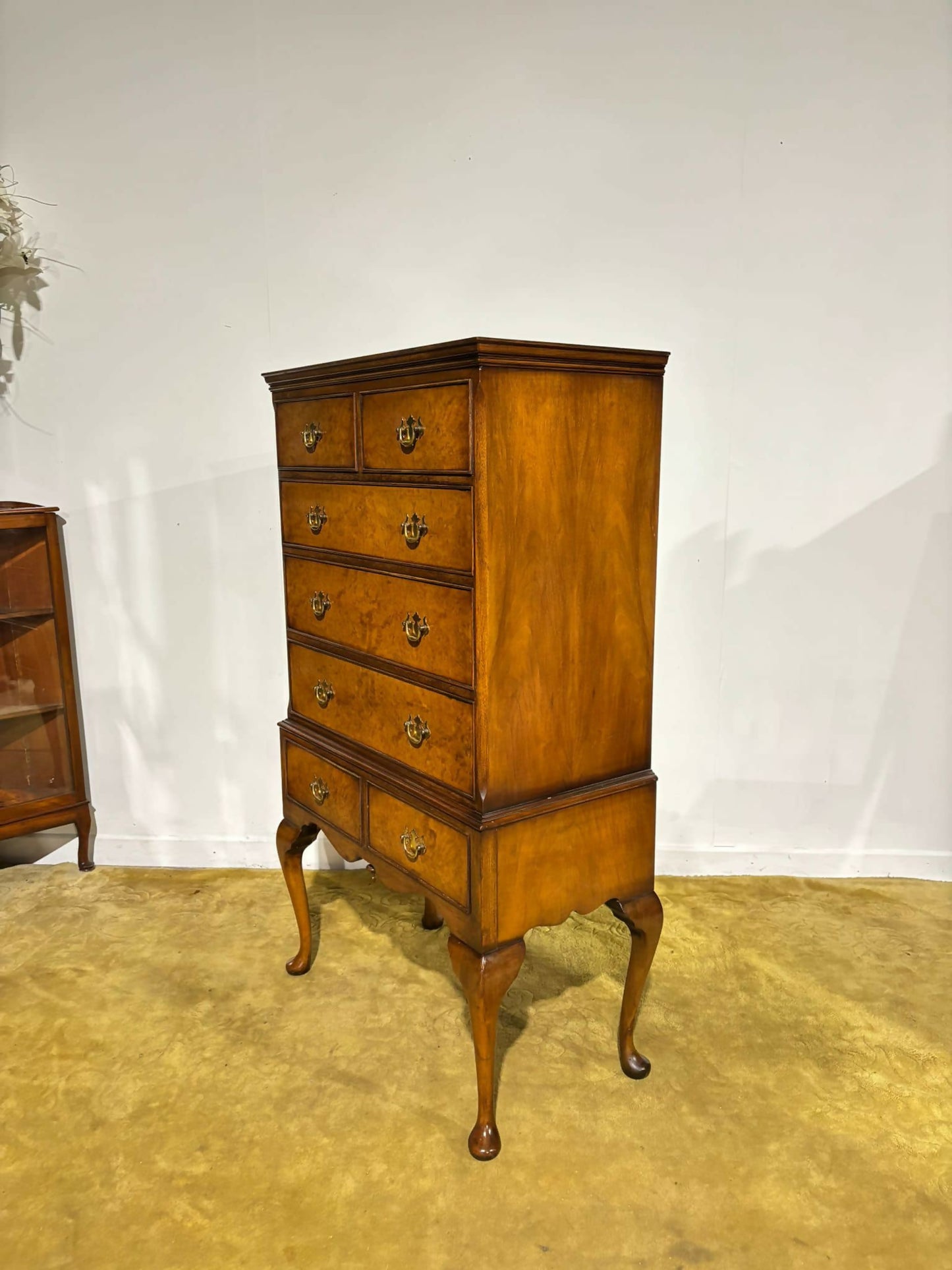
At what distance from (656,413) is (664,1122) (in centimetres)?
149

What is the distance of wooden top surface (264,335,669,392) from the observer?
1556mm

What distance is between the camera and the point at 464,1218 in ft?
5.52

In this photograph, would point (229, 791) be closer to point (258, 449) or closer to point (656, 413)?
point (258, 449)

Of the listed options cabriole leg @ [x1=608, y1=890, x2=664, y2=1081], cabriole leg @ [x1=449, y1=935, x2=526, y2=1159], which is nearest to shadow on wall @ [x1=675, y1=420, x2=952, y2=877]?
cabriole leg @ [x1=608, y1=890, x2=664, y2=1081]

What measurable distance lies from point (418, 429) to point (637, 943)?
1.22 m

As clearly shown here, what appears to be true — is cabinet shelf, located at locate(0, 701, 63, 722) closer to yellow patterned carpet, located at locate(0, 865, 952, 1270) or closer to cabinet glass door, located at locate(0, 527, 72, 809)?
cabinet glass door, located at locate(0, 527, 72, 809)

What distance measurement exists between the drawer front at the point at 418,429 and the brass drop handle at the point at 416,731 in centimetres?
51

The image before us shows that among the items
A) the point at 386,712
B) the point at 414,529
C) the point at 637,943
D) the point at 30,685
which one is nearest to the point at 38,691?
the point at 30,685

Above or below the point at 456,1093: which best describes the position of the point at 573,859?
above

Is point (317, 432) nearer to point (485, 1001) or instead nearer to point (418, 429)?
point (418, 429)

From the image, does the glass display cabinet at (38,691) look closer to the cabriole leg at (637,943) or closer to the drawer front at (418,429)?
the drawer front at (418,429)

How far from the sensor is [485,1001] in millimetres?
1748

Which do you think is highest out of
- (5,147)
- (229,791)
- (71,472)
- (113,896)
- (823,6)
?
(823,6)

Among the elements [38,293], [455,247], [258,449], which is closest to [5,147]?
[38,293]
